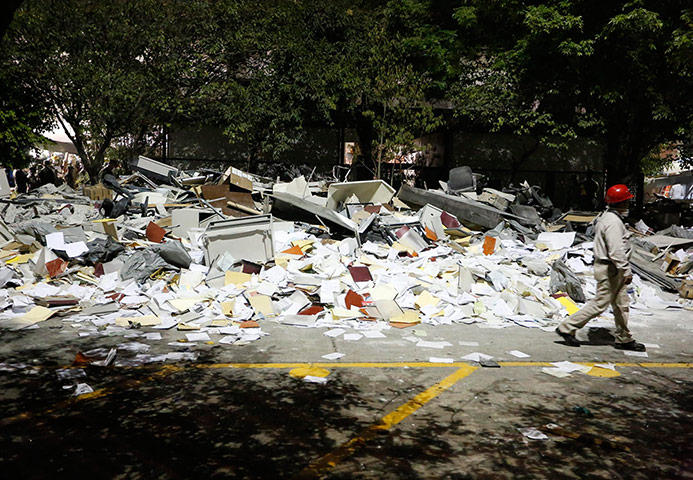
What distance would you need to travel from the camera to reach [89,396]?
422 cm

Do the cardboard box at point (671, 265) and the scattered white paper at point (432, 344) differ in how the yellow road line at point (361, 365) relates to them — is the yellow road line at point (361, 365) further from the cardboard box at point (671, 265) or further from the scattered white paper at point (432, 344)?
the cardboard box at point (671, 265)

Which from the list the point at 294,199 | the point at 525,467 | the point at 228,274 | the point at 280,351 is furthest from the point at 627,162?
the point at 525,467

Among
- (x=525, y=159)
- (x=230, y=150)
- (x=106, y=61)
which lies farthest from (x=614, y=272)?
(x=525, y=159)

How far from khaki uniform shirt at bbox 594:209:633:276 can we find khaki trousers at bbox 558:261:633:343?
8 centimetres

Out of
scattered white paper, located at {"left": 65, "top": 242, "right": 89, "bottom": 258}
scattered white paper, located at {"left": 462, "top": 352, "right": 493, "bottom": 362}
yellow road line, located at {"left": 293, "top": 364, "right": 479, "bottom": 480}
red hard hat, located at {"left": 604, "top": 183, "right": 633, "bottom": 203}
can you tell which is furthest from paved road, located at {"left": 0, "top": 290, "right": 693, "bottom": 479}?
scattered white paper, located at {"left": 65, "top": 242, "right": 89, "bottom": 258}

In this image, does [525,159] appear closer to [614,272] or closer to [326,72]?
[326,72]

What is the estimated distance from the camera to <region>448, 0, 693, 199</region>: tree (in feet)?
46.9

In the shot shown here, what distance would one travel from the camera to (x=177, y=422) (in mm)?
3775

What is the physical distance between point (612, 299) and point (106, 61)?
55.1 feet

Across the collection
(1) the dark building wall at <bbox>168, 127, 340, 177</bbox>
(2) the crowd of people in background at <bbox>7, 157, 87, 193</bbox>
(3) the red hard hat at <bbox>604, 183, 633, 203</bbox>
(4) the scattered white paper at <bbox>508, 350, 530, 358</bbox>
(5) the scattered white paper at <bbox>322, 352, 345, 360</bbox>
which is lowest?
(4) the scattered white paper at <bbox>508, 350, 530, 358</bbox>

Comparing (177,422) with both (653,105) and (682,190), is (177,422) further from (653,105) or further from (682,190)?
(682,190)

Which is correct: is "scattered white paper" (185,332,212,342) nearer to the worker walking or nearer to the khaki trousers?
the worker walking

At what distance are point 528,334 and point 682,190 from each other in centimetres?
2667

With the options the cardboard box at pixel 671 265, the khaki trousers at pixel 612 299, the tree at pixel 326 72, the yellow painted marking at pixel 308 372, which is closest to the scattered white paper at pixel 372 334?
the yellow painted marking at pixel 308 372
